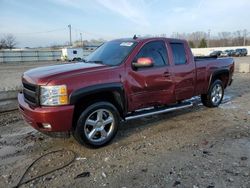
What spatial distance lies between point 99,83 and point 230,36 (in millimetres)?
115425

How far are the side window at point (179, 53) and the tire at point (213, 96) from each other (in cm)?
160

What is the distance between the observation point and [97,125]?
499 cm

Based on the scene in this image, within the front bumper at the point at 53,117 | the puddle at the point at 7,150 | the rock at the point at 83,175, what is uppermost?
the front bumper at the point at 53,117

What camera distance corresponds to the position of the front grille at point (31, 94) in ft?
14.8

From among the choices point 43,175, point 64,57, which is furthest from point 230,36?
point 43,175

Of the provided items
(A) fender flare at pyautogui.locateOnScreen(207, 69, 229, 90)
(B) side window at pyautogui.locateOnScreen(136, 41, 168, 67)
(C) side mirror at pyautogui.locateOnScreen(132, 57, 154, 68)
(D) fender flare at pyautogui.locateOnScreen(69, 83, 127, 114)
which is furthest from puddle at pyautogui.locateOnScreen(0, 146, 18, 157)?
(A) fender flare at pyautogui.locateOnScreen(207, 69, 229, 90)

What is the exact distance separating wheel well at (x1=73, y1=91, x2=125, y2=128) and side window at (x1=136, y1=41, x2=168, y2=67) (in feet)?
3.41

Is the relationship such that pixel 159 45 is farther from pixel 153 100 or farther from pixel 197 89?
pixel 197 89

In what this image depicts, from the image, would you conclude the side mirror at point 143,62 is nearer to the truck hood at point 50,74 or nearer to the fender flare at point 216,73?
the truck hood at point 50,74

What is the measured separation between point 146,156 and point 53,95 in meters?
1.80

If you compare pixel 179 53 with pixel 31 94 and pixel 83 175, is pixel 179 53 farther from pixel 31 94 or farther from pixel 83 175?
pixel 83 175

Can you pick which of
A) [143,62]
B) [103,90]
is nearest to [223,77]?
[143,62]

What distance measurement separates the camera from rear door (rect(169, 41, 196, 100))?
628cm

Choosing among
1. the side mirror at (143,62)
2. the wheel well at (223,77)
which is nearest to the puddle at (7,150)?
the side mirror at (143,62)
